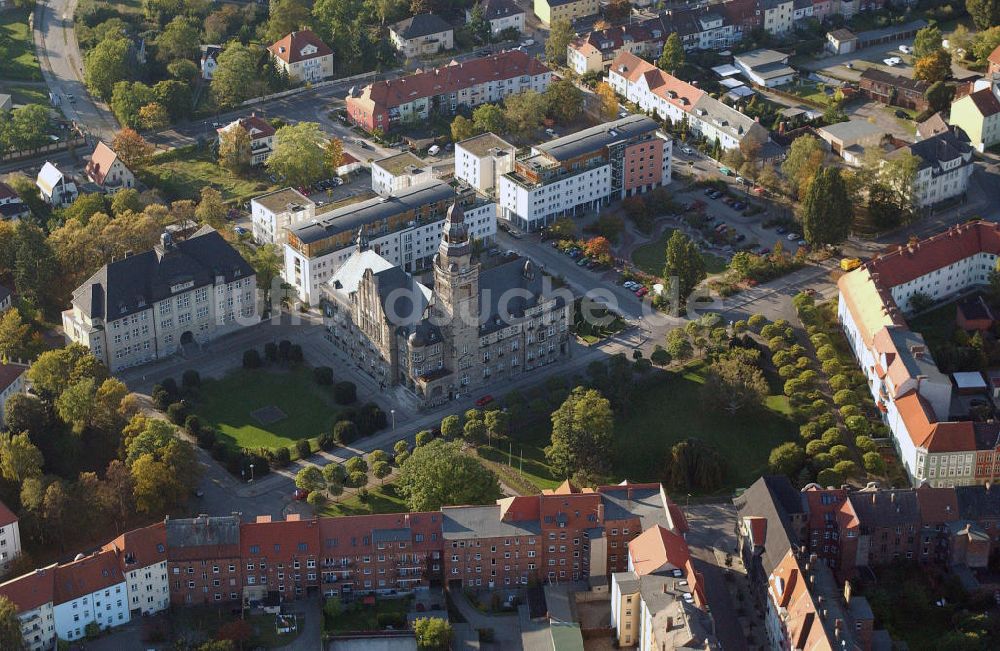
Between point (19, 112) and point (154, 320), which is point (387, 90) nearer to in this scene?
point (19, 112)

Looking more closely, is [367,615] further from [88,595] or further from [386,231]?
[386,231]

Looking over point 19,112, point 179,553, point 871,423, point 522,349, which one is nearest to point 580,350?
point 522,349

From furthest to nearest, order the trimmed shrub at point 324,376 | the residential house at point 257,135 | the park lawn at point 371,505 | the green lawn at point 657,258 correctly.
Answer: the residential house at point 257,135, the green lawn at point 657,258, the trimmed shrub at point 324,376, the park lawn at point 371,505

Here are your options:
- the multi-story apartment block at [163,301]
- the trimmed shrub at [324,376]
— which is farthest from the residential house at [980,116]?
the multi-story apartment block at [163,301]

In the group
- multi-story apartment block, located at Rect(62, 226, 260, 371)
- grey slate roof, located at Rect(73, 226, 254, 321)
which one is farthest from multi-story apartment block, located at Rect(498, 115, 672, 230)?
grey slate roof, located at Rect(73, 226, 254, 321)

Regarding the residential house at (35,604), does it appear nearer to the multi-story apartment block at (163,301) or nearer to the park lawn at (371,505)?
the park lawn at (371,505)

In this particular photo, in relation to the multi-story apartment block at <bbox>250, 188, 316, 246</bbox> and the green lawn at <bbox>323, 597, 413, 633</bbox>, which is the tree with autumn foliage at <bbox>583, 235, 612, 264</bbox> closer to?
the multi-story apartment block at <bbox>250, 188, 316, 246</bbox>
